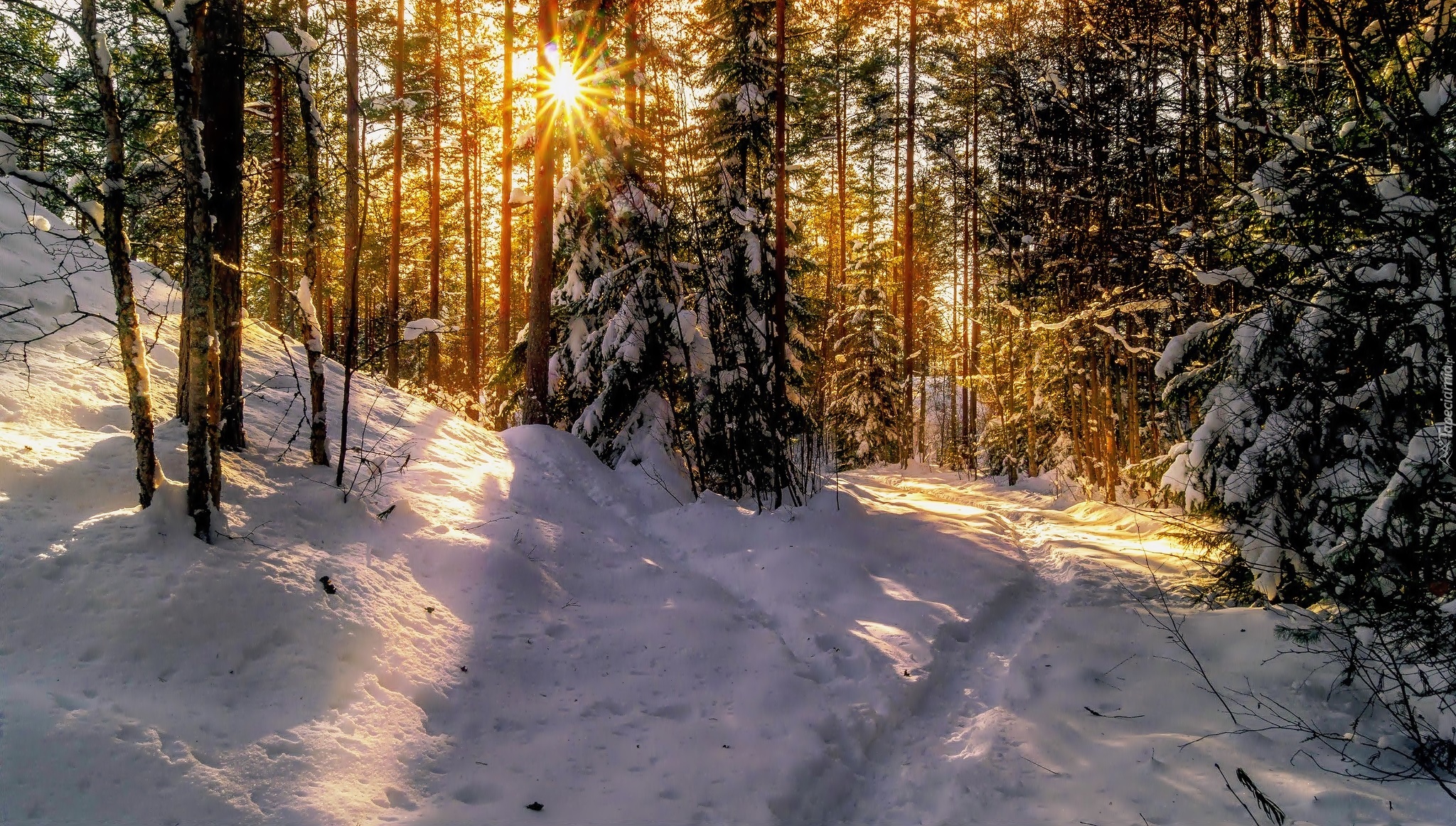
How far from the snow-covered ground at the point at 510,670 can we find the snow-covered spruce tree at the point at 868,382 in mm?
14532

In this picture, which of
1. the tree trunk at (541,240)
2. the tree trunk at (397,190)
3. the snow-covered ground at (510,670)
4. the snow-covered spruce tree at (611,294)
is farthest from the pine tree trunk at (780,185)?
the tree trunk at (397,190)

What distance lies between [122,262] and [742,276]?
293 inches

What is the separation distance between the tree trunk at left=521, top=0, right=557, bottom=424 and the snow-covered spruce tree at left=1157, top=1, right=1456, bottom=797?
835 cm

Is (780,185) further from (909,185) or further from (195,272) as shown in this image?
(909,185)

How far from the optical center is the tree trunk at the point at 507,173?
43.4 feet

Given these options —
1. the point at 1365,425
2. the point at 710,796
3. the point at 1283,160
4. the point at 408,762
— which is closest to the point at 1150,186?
the point at 1283,160

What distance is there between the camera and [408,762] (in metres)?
3.23

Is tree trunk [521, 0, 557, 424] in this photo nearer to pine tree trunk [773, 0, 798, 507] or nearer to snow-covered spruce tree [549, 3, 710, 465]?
snow-covered spruce tree [549, 3, 710, 465]

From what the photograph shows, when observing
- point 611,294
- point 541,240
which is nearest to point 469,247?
point 541,240

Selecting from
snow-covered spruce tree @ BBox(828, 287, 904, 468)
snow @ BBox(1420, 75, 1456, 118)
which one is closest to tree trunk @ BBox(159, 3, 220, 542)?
snow @ BBox(1420, 75, 1456, 118)

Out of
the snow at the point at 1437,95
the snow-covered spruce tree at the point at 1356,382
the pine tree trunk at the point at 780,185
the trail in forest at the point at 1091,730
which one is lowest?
the trail in forest at the point at 1091,730

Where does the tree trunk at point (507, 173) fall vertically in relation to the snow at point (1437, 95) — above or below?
above

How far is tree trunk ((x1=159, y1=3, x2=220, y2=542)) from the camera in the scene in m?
3.87

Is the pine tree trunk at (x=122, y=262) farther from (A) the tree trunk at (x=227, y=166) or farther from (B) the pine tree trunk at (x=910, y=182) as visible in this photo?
(B) the pine tree trunk at (x=910, y=182)
